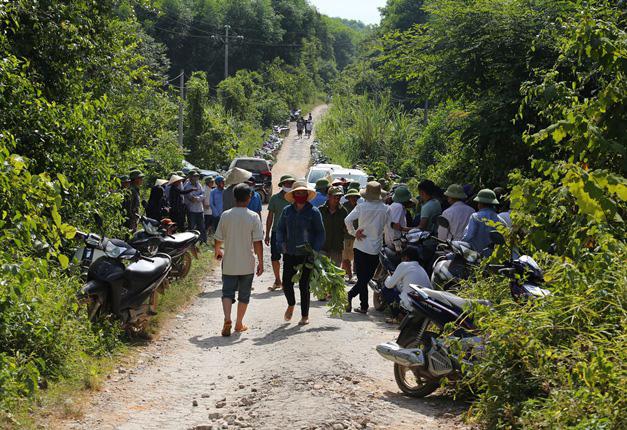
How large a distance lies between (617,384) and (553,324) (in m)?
0.89

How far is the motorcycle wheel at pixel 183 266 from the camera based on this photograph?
13141 millimetres

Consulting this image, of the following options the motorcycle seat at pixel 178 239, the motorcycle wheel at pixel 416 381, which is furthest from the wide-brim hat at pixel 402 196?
the motorcycle wheel at pixel 416 381

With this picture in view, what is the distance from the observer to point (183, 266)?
43.7 feet

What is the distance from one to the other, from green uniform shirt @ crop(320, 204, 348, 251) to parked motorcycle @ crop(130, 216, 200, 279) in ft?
6.90

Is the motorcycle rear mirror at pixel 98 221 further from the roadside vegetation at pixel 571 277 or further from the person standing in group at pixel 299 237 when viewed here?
the roadside vegetation at pixel 571 277

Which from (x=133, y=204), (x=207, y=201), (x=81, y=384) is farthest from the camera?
(x=207, y=201)

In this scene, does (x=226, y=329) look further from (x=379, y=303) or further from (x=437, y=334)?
(x=437, y=334)

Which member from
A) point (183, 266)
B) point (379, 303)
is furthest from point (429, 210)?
point (183, 266)

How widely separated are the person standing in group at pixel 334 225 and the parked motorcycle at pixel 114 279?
4.20m

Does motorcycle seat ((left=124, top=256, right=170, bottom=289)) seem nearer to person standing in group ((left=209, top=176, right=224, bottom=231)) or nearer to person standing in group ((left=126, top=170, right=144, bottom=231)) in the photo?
person standing in group ((left=126, top=170, right=144, bottom=231))

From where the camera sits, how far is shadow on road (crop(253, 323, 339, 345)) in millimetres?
9172

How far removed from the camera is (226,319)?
9.70 metres

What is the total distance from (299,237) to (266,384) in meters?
3.02

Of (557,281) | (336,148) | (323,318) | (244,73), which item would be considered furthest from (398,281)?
(244,73)
